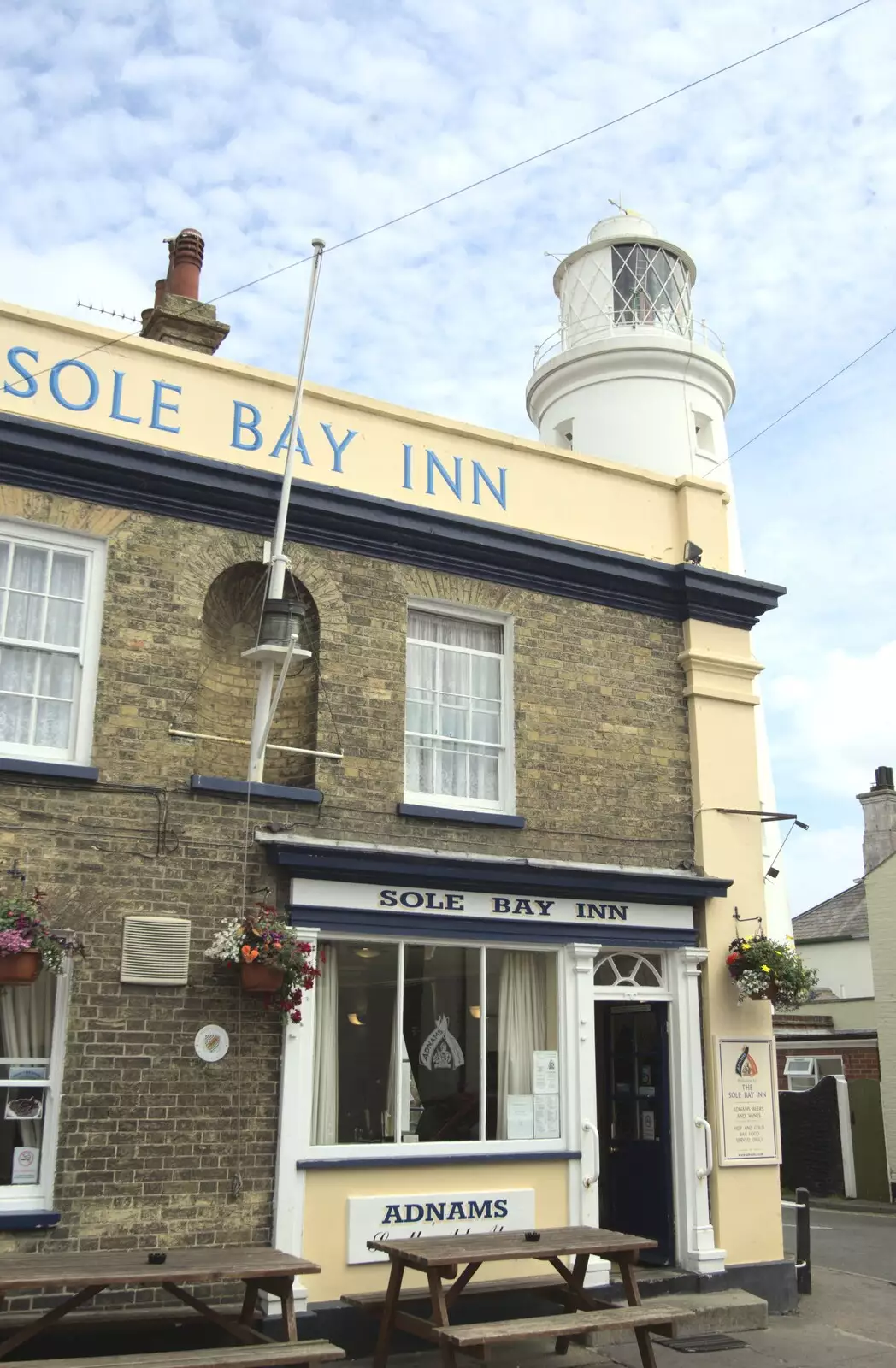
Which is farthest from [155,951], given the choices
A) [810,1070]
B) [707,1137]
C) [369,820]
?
[810,1070]

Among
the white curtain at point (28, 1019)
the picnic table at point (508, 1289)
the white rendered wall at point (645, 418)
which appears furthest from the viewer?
the white rendered wall at point (645, 418)

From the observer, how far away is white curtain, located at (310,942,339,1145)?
9.19m

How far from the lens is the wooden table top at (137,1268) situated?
658cm

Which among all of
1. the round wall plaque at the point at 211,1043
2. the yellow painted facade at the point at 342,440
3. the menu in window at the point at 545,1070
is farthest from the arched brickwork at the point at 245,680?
the menu in window at the point at 545,1070

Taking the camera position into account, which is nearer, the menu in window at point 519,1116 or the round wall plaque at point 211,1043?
the round wall plaque at point 211,1043

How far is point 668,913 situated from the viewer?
10.9 meters

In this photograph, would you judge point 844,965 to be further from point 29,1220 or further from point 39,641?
point 29,1220

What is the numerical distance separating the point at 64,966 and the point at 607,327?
13888mm

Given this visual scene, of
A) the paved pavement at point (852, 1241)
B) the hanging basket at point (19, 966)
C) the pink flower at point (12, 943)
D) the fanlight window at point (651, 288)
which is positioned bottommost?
the paved pavement at point (852, 1241)

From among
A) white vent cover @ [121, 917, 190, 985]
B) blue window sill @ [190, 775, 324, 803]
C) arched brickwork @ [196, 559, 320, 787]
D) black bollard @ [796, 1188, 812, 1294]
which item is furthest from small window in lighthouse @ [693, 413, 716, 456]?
white vent cover @ [121, 917, 190, 985]

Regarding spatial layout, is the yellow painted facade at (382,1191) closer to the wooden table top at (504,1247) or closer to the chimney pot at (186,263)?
the wooden table top at (504,1247)

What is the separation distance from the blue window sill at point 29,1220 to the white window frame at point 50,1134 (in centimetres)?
2

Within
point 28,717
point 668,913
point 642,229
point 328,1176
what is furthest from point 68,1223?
point 642,229

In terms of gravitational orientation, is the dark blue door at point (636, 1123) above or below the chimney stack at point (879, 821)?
below
